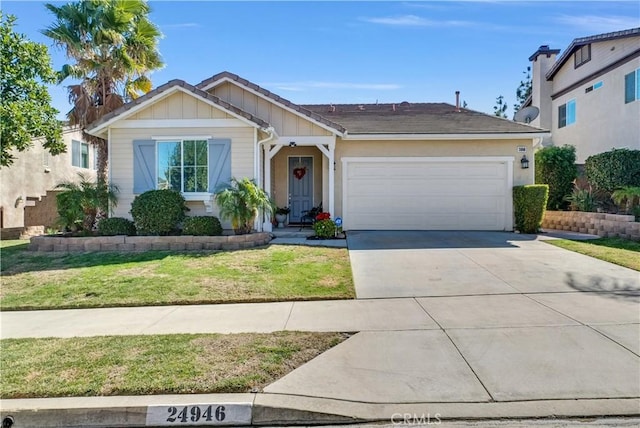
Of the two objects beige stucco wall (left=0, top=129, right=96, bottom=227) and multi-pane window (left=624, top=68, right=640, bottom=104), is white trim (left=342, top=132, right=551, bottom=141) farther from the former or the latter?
beige stucco wall (left=0, top=129, right=96, bottom=227)

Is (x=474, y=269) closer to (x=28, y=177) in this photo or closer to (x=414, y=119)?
(x=414, y=119)

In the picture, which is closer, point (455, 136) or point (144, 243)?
point (144, 243)

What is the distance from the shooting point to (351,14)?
10.8 m

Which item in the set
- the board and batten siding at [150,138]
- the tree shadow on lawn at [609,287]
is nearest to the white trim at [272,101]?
the board and batten siding at [150,138]

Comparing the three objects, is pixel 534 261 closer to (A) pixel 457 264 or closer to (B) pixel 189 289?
(A) pixel 457 264

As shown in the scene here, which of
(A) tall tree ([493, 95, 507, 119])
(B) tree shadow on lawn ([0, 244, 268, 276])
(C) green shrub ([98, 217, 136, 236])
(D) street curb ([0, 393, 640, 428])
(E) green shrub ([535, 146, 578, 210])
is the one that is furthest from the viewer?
(A) tall tree ([493, 95, 507, 119])

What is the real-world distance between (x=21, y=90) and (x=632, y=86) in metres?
20.1

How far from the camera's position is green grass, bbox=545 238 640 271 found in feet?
27.7

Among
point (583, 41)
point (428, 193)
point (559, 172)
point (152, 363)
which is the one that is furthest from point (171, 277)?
point (583, 41)

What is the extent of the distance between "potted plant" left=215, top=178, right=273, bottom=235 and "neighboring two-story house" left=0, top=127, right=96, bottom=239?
10.2m

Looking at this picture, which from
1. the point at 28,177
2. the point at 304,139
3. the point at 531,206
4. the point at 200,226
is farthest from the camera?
the point at 28,177

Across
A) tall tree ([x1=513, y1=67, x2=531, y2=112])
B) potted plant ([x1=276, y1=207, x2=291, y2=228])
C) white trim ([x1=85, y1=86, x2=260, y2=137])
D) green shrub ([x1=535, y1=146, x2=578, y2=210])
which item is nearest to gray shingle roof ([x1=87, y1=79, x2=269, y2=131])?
white trim ([x1=85, y1=86, x2=260, y2=137])

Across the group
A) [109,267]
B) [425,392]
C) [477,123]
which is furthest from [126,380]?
[477,123]

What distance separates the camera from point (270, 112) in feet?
42.7
